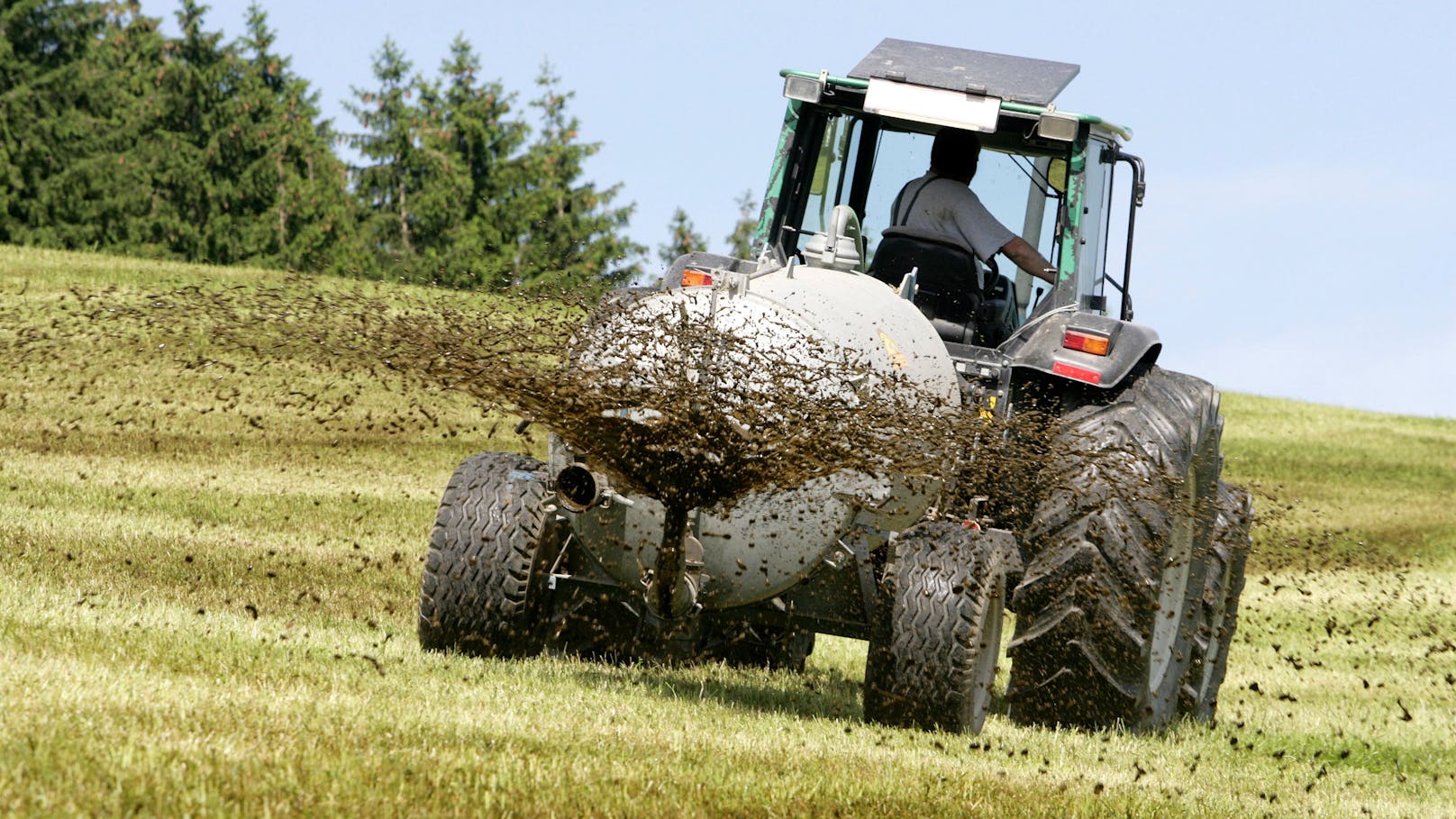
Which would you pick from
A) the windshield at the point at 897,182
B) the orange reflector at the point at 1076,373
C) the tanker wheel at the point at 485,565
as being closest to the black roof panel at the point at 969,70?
the windshield at the point at 897,182

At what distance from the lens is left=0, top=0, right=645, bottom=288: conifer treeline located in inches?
2020

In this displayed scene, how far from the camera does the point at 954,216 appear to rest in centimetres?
772

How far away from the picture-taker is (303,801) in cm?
409

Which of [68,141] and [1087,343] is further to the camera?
[68,141]

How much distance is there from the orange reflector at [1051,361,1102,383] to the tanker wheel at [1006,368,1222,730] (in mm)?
135

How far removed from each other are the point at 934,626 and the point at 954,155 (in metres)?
2.57

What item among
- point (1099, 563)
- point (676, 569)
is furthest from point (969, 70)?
point (676, 569)

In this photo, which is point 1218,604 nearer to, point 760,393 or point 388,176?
point 760,393

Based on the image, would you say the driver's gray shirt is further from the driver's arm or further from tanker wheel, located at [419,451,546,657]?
tanker wheel, located at [419,451,546,657]

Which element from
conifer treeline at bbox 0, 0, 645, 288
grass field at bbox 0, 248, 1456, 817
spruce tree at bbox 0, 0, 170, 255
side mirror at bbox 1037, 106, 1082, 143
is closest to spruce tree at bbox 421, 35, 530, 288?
conifer treeline at bbox 0, 0, 645, 288

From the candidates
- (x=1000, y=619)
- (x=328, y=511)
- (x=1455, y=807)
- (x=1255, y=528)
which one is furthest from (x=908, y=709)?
(x=1255, y=528)

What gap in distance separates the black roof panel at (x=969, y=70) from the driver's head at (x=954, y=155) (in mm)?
236

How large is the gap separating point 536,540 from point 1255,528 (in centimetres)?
1612

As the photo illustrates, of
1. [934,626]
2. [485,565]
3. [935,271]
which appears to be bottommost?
[485,565]
